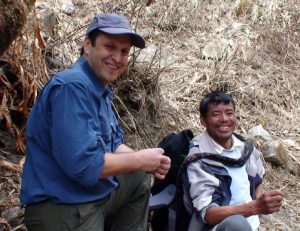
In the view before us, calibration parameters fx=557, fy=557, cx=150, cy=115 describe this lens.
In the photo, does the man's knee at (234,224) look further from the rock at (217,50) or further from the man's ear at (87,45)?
the rock at (217,50)

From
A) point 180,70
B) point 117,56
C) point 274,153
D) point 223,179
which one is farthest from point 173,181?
point 180,70

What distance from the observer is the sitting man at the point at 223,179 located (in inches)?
118

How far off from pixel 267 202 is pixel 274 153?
2336mm

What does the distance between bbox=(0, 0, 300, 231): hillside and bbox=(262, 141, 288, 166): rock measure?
2.4 inches

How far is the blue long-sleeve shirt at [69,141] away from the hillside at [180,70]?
2.31 feet

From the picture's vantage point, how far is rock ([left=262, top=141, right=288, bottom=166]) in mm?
5219

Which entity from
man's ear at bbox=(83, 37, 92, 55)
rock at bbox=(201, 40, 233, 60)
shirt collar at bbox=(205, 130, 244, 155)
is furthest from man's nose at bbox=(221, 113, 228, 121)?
rock at bbox=(201, 40, 233, 60)

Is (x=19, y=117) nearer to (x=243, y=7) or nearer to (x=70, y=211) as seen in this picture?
(x=70, y=211)

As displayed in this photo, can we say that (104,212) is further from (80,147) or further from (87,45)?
(87,45)

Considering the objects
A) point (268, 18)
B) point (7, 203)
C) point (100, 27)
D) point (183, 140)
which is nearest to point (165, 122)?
point (183, 140)

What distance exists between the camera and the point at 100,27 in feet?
8.48

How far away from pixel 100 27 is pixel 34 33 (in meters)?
1.50

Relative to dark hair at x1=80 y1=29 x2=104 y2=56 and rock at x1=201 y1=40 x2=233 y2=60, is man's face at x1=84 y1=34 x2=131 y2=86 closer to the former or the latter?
dark hair at x1=80 y1=29 x2=104 y2=56

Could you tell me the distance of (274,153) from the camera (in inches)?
206
